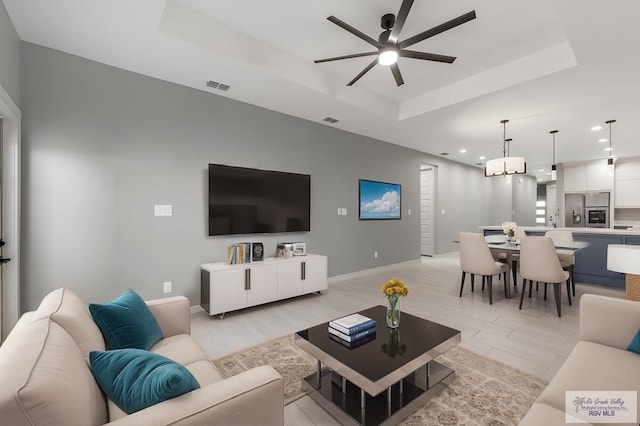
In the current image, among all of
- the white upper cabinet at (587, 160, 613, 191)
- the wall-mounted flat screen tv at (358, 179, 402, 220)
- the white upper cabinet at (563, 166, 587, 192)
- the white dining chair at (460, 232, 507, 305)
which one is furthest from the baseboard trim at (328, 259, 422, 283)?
the white upper cabinet at (587, 160, 613, 191)

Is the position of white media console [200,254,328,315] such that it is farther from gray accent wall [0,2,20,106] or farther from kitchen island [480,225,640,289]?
kitchen island [480,225,640,289]

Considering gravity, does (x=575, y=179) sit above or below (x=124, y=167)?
above

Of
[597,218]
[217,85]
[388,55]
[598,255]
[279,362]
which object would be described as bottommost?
[279,362]

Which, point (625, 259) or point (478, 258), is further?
point (478, 258)

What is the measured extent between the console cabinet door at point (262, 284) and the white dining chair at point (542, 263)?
3112 mm

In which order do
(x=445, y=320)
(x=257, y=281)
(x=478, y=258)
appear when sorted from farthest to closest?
1. (x=478, y=258)
2. (x=257, y=281)
3. (x=445, y=320)

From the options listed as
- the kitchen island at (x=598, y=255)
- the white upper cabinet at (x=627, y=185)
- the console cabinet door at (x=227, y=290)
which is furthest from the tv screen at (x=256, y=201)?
the white upper cabinet at (x=627, y=185)

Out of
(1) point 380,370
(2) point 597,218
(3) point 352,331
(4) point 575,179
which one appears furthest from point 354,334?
(4) point 575,179

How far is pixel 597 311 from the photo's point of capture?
181cm

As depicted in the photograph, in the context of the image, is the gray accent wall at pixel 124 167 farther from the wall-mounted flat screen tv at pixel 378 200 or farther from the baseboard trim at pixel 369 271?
the wall-mounted flat screen tv at pixel 378 200

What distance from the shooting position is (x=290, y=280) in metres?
3.91

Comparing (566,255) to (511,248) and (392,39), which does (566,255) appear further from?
(392,39)

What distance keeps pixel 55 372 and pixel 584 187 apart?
35.1ft

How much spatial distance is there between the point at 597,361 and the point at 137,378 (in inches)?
85.2
